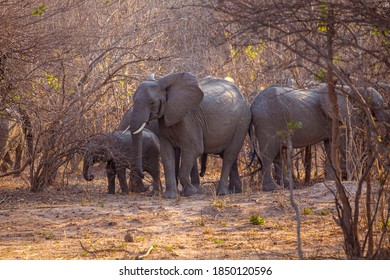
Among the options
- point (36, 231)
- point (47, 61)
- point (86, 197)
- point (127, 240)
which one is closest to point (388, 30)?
point (127, 240)

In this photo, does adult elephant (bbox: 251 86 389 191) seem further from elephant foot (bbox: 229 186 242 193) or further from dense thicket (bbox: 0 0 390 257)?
elephant foot (bbox: 229 186 242 193)

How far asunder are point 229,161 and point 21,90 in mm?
3938

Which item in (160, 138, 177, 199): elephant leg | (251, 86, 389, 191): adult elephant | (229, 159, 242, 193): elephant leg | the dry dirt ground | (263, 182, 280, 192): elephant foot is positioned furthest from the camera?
(229, 159, 242, 193): elephant leg

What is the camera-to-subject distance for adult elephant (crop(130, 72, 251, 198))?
1284 cm

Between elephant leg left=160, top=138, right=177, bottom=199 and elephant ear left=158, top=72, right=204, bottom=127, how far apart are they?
1.20ft

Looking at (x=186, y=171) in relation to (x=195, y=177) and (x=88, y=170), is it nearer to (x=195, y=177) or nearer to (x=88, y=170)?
(x=195, y=177)

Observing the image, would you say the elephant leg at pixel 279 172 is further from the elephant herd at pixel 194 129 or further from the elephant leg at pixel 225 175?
the elephant leg at pixel 225 175

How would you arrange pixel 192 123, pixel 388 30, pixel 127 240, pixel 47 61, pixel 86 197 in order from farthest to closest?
1. pixel 192 123
2. pixel 86 197
3. pixel 47 61
4. pixel 127 240
5. pixel 388 30

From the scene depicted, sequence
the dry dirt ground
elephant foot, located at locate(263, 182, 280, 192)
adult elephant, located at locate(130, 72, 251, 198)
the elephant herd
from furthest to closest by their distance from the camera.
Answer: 1. elephant foot, located at locate(263, 182, 280, 192)
2. the elephant herd
3. adult elephant, located at locate(130, 72, 251, 198)
4. the dry dirt ground

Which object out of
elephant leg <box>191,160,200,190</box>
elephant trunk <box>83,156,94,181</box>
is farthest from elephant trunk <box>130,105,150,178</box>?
elephant leg <box>191,160,200,190</box>

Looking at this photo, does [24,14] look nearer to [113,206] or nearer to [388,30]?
[113,206]

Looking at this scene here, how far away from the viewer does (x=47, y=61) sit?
10.8m

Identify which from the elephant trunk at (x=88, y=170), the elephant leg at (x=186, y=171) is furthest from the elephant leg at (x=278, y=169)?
the elephant trunk at (x=88, y=170)

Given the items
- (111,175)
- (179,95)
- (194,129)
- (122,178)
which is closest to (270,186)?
(194,129)
